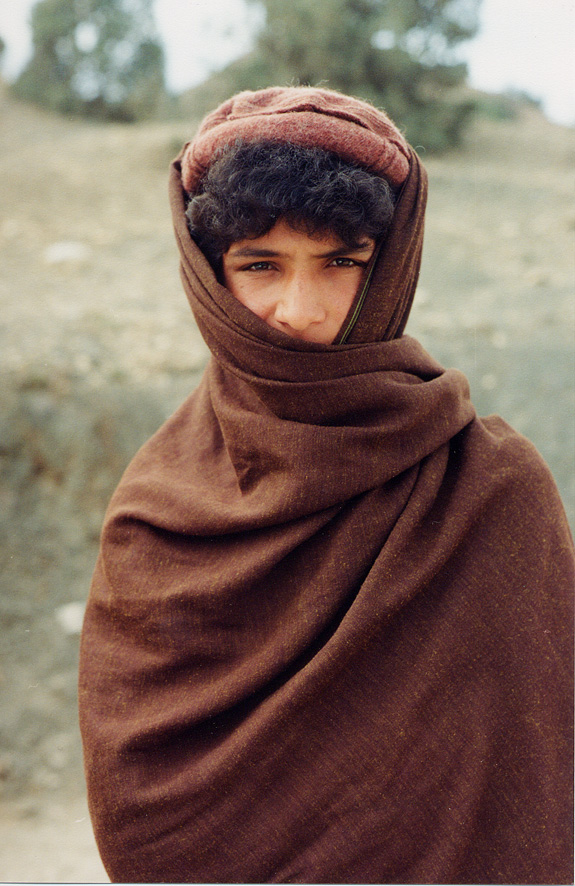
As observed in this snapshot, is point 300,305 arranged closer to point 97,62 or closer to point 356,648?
point 356,648

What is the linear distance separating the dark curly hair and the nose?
97mm

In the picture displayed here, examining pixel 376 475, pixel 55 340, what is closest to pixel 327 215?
pixel 376 475

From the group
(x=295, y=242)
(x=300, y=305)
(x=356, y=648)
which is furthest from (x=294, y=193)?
(x=356, y=648)

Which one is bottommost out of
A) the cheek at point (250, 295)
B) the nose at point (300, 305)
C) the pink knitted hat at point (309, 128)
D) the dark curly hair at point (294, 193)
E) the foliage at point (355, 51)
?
the nose at point (300, 305)

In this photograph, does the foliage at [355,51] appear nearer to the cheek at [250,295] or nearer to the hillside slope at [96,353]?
the hillside slope at [96,353]

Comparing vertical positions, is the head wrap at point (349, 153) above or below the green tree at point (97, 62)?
below

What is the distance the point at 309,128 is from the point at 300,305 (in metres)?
0.32

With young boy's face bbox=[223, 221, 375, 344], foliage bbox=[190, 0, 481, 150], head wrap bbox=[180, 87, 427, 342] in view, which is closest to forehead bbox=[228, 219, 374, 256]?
young boy's face bbox=[223, 221, 375, 344]

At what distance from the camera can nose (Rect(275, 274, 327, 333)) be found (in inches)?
52.5

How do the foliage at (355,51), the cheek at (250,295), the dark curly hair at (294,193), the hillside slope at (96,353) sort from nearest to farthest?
the dark curly hair at (294,193) → the cheek at (250,295) → the hillside slope at (96,353) → the foliage at (355,51)

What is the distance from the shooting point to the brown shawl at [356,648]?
132 cm

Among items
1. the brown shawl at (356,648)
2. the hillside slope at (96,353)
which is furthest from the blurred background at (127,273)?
the brown shawl at (356,648)

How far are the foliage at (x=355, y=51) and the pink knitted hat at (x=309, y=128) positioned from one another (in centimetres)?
478

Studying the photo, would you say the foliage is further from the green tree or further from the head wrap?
the head wrap
